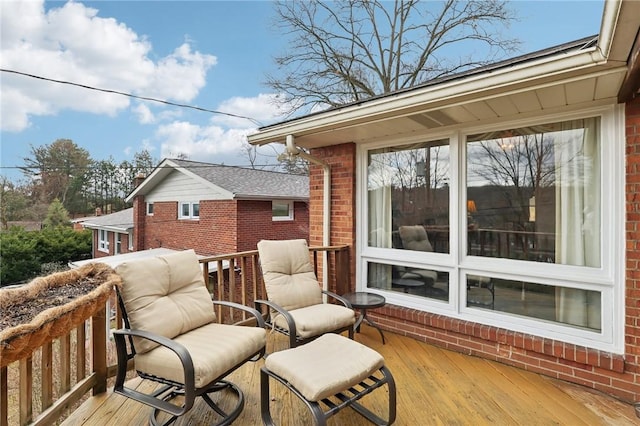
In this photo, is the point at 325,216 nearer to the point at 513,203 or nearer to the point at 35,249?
the point at 513,203

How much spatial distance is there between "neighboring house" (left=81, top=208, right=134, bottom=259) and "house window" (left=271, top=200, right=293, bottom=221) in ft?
24.2

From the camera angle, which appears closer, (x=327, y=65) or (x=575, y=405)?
(x=575, y=405)

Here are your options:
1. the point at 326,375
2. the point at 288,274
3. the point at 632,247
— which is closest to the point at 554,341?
the point at 632,247

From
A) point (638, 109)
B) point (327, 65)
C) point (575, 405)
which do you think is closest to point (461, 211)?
point (638, 109)

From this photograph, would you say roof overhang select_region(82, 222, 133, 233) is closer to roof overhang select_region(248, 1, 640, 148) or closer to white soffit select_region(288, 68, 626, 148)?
roof overhang select_region(248, 1, 640, 148)

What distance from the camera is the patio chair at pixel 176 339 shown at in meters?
1.89

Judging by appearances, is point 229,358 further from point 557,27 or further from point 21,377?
point 557,27

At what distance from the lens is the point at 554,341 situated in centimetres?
274

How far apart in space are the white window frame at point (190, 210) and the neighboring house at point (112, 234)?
3556 millimetres

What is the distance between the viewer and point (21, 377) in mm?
1804

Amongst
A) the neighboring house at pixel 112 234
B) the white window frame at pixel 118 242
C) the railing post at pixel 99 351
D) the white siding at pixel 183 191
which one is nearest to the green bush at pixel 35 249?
the neighboring house at pixel 112 234

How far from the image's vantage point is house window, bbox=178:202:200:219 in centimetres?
1208

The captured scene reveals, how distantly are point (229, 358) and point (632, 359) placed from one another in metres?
2.97

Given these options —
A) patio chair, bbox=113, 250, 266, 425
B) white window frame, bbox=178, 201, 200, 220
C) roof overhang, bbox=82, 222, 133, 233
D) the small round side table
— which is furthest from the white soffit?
roof overhang, bbox=82, 222, 133, 233
